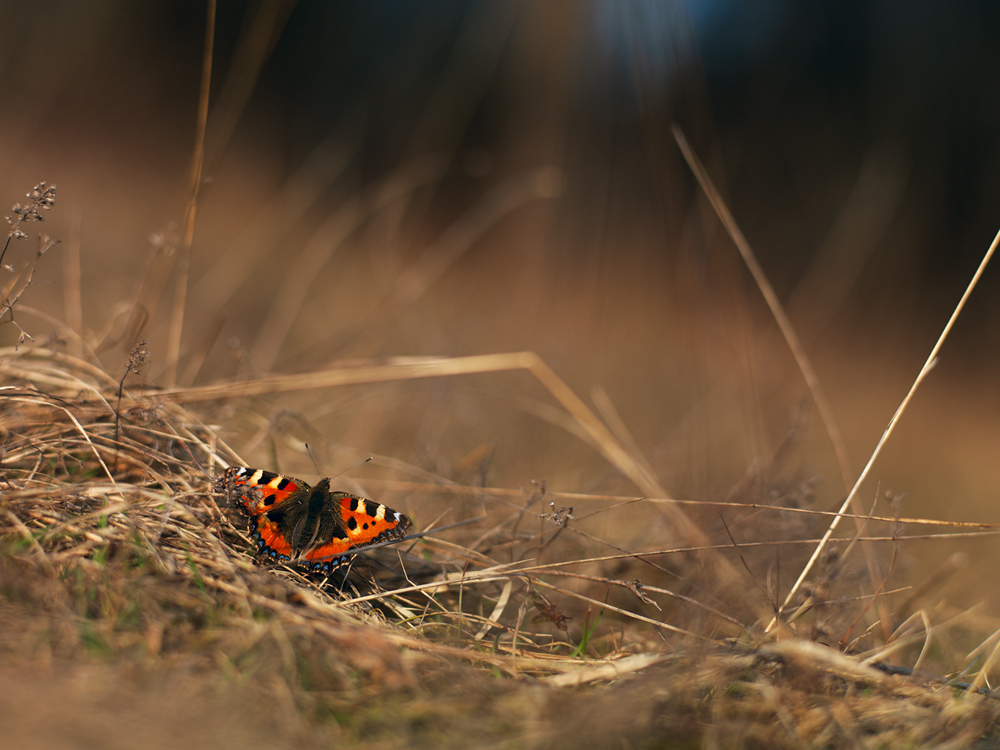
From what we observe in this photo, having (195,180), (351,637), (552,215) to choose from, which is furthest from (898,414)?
(552,215)

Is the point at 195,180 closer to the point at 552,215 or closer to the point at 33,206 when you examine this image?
the point at 33,206

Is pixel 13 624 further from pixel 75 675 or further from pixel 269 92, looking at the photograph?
pixel 269 92

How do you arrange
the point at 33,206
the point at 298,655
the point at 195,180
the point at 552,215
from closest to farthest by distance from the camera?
the point at 298,655 → the point at 33,206 → the point at 195,180 → the point at 552,215

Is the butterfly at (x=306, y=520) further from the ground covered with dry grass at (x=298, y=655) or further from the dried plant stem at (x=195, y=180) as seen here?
the dried plant stem at (x=195, y=180)

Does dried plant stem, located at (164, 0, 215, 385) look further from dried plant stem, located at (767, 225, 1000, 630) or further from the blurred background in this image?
dried plant stem, located at (767, 225, 1000, 630)

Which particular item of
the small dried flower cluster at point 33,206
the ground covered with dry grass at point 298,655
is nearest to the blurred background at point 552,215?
the small dried flower cluster at point 33,206

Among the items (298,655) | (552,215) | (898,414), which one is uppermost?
(552,215)

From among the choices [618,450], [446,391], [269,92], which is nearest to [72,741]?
[618,450]
